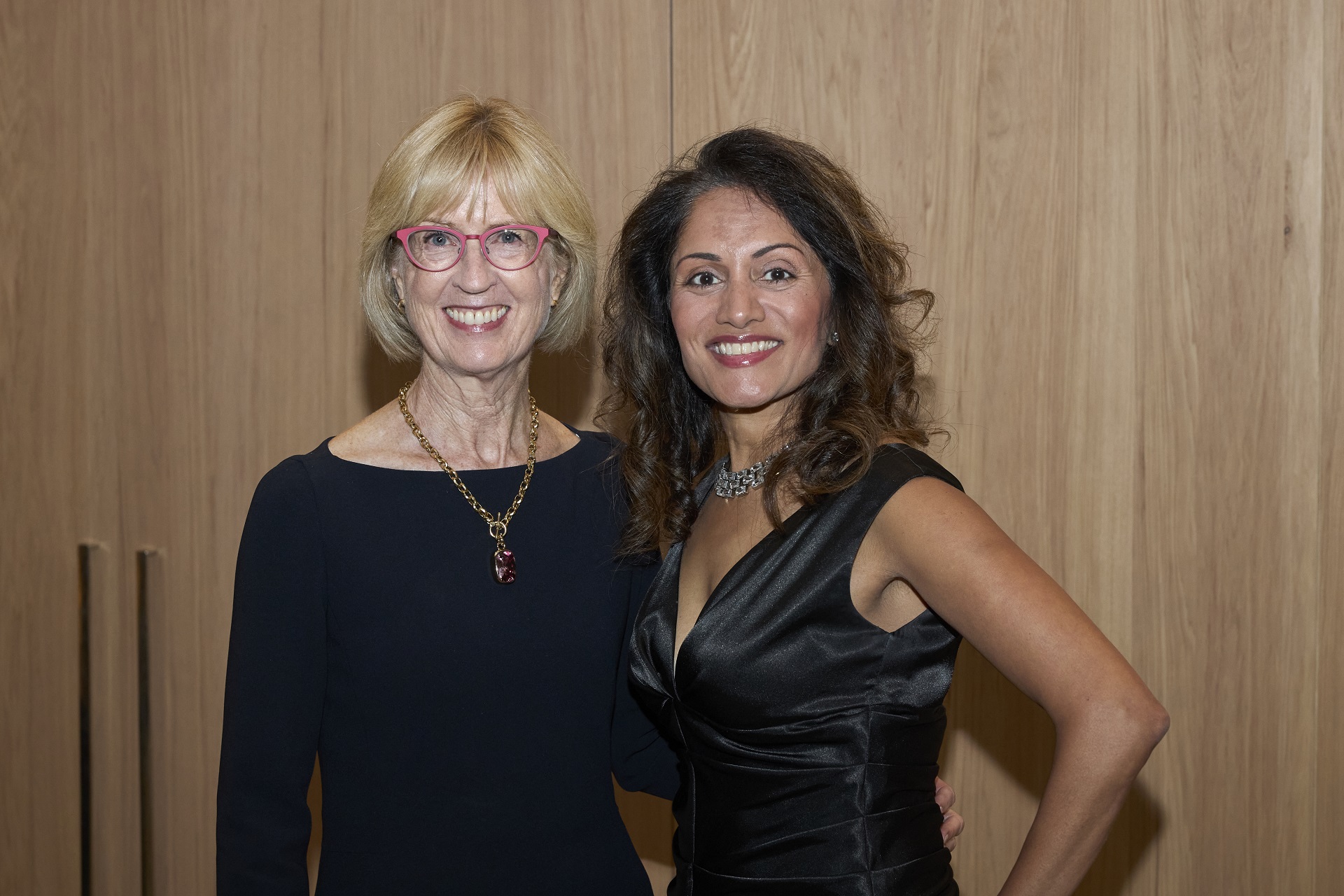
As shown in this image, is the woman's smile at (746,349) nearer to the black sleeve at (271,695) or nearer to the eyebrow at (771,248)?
the eyebrow at (771,248)

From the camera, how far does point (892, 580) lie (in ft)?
4.59

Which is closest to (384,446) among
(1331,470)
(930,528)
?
(930,528)

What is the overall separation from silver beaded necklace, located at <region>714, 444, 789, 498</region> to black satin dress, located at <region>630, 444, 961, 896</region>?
140mm

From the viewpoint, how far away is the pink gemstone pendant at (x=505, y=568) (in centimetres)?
153

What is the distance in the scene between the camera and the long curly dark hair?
1.51 metres

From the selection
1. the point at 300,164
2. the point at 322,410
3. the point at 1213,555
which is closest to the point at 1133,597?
the point at 1213,555

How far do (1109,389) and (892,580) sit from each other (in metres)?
0.80

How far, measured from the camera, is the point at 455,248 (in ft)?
5.05

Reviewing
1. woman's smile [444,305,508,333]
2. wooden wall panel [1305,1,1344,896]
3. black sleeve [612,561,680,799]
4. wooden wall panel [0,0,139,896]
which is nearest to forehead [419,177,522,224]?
woman's smile [444,305,508,333]

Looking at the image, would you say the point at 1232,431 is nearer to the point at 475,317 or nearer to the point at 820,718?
the point at 820,718

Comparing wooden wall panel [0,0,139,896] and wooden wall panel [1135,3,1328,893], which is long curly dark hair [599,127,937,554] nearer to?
wooden wall panel [1135,3,1328,893]

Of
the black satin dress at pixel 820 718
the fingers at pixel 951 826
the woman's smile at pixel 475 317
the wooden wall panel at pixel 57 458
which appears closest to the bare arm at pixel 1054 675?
the black satin dress at pixel 820 718

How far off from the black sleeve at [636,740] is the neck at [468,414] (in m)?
0.26

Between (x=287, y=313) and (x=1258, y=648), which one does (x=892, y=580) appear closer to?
(x=1258, y=648)
